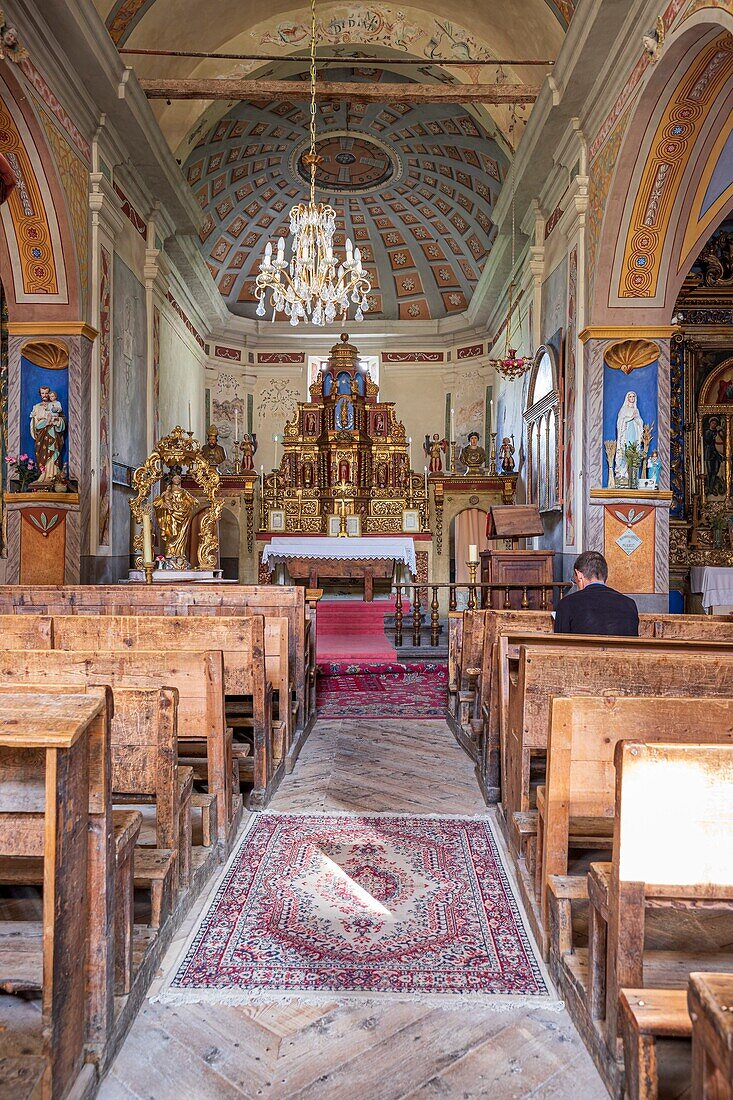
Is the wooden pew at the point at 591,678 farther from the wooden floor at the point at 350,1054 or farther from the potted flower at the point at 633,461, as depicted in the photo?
the potted flower at the point at 633,461

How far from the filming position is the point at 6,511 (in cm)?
782

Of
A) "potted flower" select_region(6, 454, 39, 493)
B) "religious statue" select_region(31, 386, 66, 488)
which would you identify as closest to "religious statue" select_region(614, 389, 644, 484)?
"religious statue" select_region(31, 386, 66, 488)

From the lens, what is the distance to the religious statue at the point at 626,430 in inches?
301

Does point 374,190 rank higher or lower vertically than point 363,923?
higher

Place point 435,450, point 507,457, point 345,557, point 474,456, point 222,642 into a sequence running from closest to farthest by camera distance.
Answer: point 222,642
point 345,557
point 507,457
point 435,450
point 474,456

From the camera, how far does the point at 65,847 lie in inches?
65.1

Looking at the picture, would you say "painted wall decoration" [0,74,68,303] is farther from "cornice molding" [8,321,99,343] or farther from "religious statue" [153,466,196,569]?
"religious statue" [153,466,196,569]

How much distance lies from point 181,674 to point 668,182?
687 centimetres

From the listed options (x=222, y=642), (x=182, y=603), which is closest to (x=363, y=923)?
(x=222, y=642)

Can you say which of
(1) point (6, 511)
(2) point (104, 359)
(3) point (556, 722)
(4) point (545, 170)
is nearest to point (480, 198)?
(4) point (545, 170)

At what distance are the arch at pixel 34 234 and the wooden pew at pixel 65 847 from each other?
23.4 ft

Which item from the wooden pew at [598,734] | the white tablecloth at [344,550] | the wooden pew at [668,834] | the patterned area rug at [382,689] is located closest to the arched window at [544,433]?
the white tablecloth at [344,550]

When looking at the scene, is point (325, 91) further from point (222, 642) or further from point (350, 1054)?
point (350, 1054)

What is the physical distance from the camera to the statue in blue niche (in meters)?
14.1
